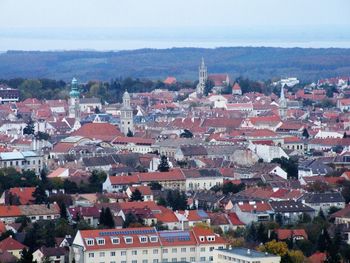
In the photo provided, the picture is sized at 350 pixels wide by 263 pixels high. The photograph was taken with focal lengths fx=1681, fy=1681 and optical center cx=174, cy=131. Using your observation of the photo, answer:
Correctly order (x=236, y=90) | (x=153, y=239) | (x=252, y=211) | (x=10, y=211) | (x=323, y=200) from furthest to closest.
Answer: (x=236, y=90) → (x=323, y=200) → (x=252, y=211) → (x=10, y=211) → (x=153, y=239)

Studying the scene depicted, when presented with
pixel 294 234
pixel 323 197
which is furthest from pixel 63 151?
pixel 294 234

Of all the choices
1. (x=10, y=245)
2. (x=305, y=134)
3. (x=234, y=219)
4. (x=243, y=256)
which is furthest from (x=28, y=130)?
(x=243, y=256)

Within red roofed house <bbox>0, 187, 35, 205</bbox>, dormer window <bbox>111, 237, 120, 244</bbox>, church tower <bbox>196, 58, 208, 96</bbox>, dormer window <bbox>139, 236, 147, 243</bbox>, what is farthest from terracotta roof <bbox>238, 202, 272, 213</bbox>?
church tower <bbox>196, 58, 208, 96</bbox>

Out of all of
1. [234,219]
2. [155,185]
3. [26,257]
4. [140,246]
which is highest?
[26,257]

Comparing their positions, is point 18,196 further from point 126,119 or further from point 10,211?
point 126,119

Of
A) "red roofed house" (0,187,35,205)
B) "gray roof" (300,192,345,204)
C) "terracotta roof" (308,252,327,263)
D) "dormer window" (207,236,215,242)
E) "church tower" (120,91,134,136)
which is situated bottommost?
"church tower" (120,91,134,136)

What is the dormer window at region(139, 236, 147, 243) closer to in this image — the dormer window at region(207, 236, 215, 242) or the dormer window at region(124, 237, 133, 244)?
the dormer window at region(124, 237, 133, 244)

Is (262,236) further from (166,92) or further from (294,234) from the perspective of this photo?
(166,92)
